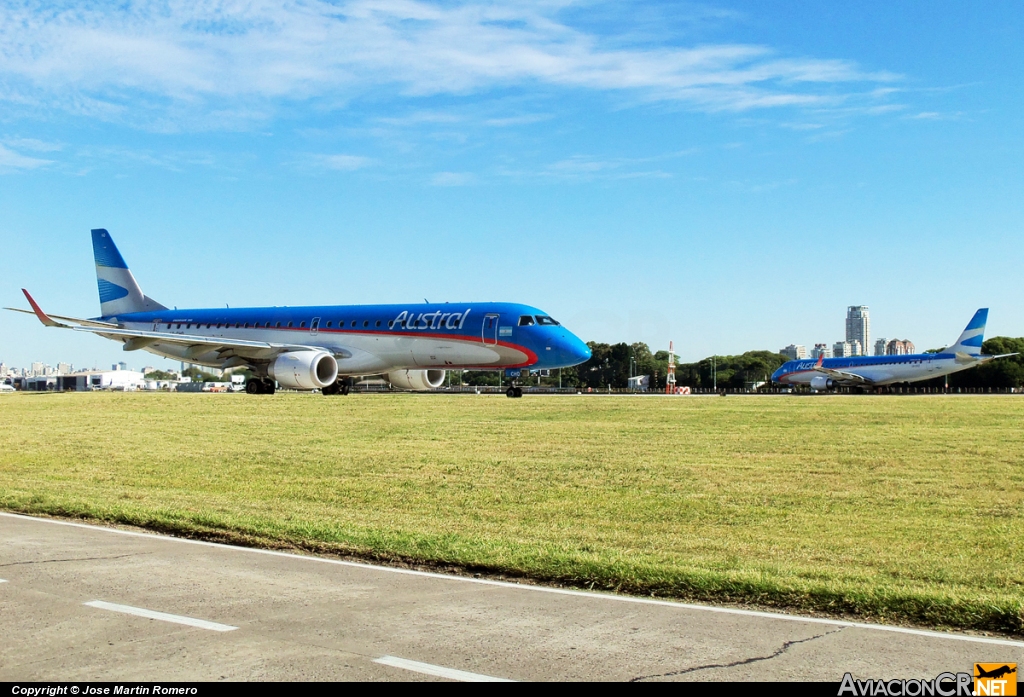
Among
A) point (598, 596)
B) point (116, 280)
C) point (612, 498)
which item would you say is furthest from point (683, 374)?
point (598, 596)

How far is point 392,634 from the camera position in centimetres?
666

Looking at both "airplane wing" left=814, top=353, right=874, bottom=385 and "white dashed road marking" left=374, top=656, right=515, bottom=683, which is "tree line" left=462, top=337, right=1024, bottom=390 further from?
"white dashed road marking" left=374, top=656, right=515, bottom=683

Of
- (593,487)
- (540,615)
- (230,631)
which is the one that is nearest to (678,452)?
(593,487)

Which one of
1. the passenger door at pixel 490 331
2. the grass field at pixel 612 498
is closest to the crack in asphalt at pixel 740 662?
the grass field at pixel 612 498

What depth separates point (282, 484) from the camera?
629 inches

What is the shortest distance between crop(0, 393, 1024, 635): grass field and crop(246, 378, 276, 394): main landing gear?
2150cm

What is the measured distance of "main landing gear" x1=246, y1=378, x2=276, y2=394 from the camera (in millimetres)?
49594

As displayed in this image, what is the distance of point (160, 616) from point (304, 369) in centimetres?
3768

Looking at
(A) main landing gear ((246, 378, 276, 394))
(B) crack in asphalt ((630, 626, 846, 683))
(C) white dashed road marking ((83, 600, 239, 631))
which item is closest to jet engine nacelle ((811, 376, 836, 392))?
(A) main landing gear ((246, 378, 276, 394))

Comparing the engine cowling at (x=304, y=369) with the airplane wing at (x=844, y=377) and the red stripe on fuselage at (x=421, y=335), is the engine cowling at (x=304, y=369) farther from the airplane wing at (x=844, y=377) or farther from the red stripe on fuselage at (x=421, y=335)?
the airplane wing at (x=844, y=377)

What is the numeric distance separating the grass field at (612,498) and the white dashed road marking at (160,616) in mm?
2985

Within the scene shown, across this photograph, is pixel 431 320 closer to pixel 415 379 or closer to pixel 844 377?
pixel 415 379

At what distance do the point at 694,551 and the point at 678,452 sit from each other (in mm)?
9855

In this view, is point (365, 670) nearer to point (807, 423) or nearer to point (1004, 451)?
point (1004, 451)
